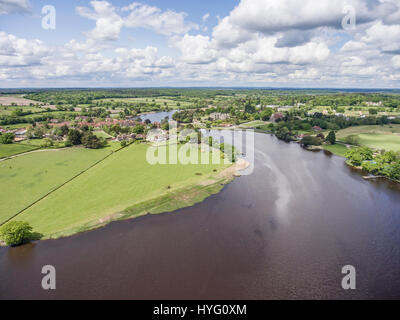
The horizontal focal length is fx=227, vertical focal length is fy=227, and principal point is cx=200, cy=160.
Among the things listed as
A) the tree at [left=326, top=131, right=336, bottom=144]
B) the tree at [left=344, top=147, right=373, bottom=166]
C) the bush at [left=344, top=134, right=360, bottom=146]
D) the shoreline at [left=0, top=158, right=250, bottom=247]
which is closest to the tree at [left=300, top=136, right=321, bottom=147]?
the tree at [left=326, top=131, right=336, bottom=144]

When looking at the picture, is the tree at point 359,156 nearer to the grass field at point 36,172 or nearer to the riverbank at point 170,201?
the riverbank at point 170,201

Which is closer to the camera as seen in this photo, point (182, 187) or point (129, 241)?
point (129, 241)

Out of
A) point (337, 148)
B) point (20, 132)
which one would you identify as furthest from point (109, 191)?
point (20, 132)

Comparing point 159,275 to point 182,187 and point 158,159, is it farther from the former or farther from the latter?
point 158,159
